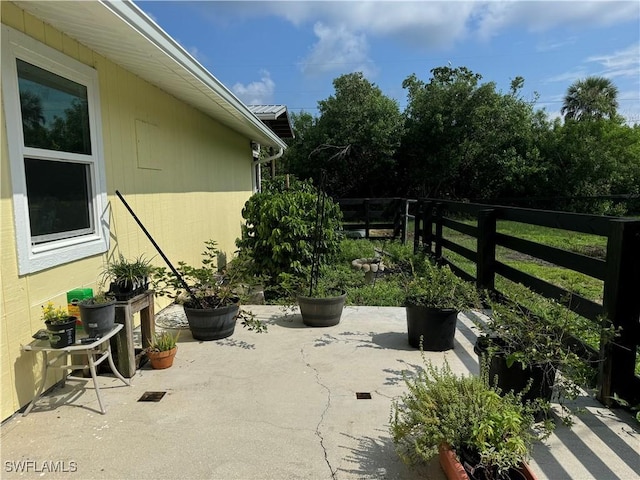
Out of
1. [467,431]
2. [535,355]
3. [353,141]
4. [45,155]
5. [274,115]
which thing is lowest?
[467,431]

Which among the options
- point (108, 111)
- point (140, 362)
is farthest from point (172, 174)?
point (140, 362)

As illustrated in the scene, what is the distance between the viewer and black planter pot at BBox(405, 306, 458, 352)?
323 cm

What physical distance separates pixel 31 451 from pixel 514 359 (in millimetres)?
2434

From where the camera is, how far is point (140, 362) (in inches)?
121

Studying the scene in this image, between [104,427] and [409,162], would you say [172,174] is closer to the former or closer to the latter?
[104,427]

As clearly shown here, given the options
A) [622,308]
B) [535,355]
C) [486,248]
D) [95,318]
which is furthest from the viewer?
[486,248]

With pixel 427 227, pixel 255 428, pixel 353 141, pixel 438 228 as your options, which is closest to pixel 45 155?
pixel 255 428

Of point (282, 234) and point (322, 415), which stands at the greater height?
point (282, 234)

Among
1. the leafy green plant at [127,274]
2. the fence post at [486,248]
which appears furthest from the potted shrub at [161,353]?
the fence post at [486,248]

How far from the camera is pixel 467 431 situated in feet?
5.81

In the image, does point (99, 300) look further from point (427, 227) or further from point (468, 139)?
point (468, 139)

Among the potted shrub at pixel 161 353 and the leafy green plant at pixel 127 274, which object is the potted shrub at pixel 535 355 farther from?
the leafy green plant at pixel 127 274

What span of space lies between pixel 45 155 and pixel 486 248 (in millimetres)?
3883

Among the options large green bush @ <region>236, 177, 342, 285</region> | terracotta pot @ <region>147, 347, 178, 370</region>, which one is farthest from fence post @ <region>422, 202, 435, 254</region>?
terracotta pot @ <region>147, 347, 178, 370</region>
